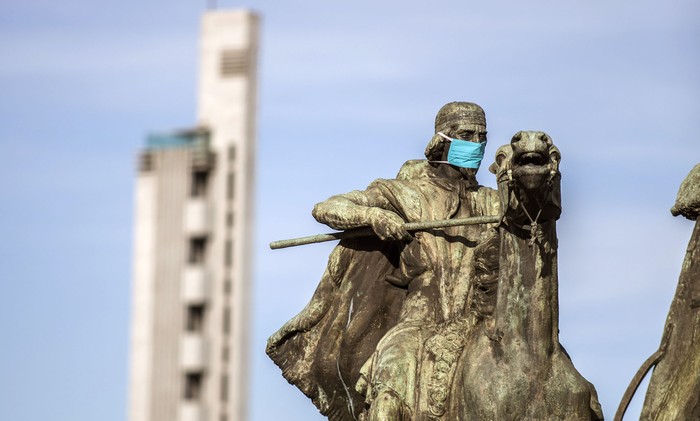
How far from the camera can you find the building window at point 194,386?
18984mm

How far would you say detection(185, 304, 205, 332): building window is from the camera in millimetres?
19016

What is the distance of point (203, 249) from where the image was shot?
62.9ft

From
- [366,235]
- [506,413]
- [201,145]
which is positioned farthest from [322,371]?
[201,145]

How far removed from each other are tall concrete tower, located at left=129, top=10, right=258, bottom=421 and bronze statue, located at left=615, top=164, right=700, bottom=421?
704cm

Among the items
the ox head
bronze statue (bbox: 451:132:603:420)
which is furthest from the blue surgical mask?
the ox head

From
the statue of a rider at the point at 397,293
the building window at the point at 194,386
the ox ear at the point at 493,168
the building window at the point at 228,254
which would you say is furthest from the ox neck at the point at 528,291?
the building window at the point at 194,386

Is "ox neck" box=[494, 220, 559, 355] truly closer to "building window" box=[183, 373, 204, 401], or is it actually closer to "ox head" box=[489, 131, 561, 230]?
"ox head" box=[489, 131, 561, 230]

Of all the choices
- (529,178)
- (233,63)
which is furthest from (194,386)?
(529,178)

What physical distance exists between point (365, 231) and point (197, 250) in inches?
364

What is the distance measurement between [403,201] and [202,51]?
9.53 m

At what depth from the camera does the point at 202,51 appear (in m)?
19.0

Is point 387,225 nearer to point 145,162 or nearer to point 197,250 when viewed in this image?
point 197,250

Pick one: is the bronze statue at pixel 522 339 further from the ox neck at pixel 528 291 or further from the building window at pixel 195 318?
the building window at pixel 195 318

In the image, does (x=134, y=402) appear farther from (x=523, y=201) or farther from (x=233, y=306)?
(x=523, y=201)
